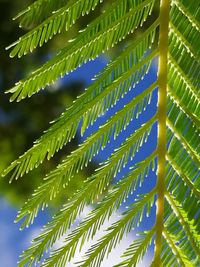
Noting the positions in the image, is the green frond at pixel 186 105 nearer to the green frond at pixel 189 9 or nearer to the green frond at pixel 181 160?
the green frond at pixel 181 160

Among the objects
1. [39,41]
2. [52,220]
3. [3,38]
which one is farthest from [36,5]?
[3,38]

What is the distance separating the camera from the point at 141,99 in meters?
1.50

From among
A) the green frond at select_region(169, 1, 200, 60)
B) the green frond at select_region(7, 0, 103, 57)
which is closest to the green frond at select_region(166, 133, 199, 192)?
the green frond at select_region(169, 1, 200, 60)

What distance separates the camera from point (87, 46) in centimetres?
151

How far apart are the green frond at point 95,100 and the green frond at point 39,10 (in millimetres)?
201

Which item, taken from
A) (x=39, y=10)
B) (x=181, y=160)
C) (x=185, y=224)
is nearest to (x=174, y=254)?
(x=185, y=224)

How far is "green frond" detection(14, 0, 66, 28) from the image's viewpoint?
5.08ft

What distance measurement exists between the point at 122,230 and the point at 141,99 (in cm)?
29

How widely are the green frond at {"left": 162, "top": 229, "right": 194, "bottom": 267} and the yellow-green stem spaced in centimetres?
2

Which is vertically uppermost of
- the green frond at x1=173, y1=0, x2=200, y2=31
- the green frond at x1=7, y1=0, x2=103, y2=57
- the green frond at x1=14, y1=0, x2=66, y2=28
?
the green frond at x1=14, y1=0, x2=66, y2=28

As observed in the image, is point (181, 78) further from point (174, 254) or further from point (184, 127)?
point (174, 254)

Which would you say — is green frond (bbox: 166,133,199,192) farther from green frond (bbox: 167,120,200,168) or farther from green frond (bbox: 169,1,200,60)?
green frond (bbox: 169,1,200,60)

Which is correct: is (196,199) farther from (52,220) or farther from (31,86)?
(31,86)

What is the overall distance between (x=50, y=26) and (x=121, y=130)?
0.29m
